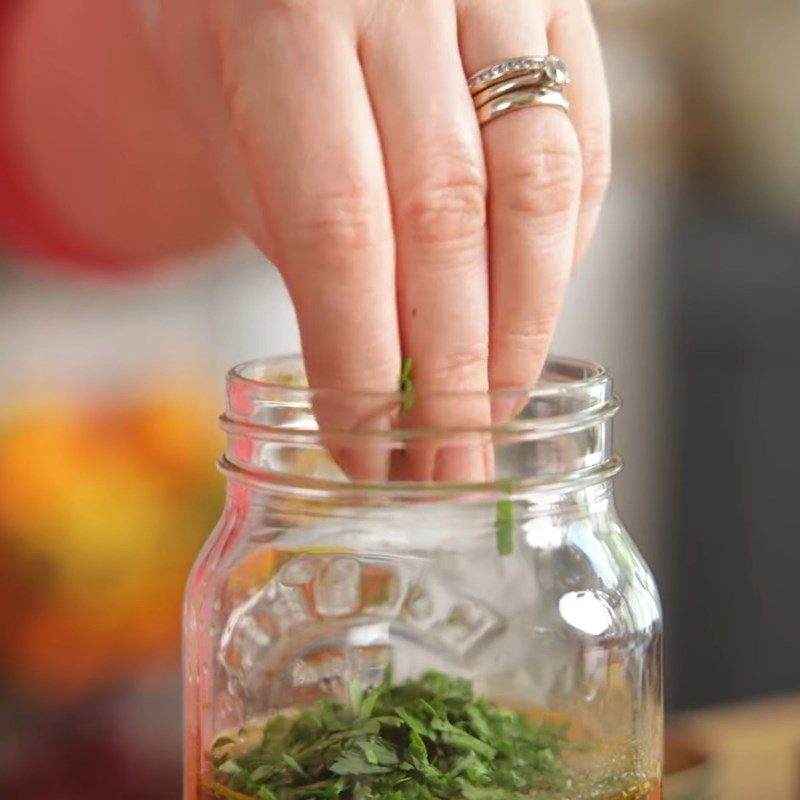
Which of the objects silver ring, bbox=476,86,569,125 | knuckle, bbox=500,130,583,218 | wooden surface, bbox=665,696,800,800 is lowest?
wooden surface, bbox=665,696,800,800

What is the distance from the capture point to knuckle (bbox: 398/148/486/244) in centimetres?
45

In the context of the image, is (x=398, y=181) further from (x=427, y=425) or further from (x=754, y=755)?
(x=754, y=755)

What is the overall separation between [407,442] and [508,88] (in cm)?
13

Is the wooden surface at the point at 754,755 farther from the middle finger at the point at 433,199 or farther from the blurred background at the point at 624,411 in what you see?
the blurred background at the point at 624,411

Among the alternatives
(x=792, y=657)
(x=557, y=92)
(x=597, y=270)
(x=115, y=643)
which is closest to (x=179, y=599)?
(x=115, y=643)

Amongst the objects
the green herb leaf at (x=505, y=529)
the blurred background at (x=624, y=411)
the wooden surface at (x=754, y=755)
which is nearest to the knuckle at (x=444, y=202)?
the green herb leaf at (x=505, y=529)

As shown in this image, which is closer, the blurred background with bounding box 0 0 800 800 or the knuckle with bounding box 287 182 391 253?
the knuckle with bounding box 287 182 391 253

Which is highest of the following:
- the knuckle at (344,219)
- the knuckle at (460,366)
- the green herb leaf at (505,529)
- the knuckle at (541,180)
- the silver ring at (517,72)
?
the silver ring at (517,72)

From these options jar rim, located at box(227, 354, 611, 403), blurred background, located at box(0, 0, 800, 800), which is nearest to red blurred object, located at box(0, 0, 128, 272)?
blurred background, located at box(0, 0, 800, 800)

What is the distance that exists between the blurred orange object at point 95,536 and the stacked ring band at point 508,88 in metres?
1.05

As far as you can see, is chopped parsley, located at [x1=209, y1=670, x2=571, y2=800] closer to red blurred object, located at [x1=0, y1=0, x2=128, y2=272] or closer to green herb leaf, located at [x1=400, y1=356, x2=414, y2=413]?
green herb leaf, located at [x1=400, y1=356, x2=414, y2=413]

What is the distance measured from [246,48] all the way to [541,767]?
266mm

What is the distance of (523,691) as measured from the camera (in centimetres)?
50

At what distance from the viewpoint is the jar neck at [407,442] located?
46cm
